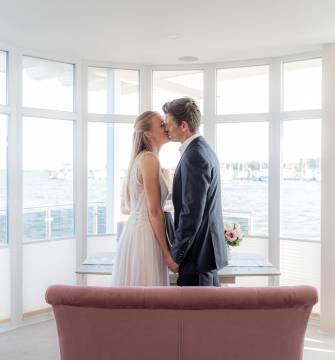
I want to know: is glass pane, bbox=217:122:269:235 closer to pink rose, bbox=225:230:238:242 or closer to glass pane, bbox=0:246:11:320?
pink rose, bbox=225:230:238:242

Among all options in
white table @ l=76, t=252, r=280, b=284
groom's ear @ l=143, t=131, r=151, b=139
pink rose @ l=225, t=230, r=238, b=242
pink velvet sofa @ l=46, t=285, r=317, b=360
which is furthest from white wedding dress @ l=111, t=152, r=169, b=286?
pink rose @ l=225, t=230, r=238, b=242

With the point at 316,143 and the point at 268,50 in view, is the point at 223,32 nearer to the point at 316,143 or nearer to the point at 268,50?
the point at 268,50

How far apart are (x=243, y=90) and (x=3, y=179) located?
2.67 metres

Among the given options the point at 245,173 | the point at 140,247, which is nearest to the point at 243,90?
the point at 245,173

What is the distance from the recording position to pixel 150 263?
2.46 metres

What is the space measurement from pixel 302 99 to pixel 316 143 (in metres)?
0.47

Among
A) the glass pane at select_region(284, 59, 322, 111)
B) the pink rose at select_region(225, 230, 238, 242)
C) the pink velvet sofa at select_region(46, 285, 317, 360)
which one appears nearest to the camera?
the pink velvet sofa at select_region(46, 285, 317, 360)

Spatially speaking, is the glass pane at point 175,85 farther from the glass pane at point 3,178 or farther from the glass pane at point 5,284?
the glass pane at point 5,284

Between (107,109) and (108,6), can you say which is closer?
(108,6)

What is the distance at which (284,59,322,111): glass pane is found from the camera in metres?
4.63

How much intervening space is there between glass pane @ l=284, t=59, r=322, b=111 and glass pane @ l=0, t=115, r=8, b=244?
2840 millimetres

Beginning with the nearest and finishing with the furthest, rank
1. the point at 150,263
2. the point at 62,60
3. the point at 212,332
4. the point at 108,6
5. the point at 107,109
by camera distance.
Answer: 1. the point at 212,332
2. the point at 150,263
3. the point at 108,6
4. the point at 62,60
5. the point at 107,109

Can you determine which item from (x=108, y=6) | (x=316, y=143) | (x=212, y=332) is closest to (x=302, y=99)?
(x=316, y=143)

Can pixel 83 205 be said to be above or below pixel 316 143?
below
